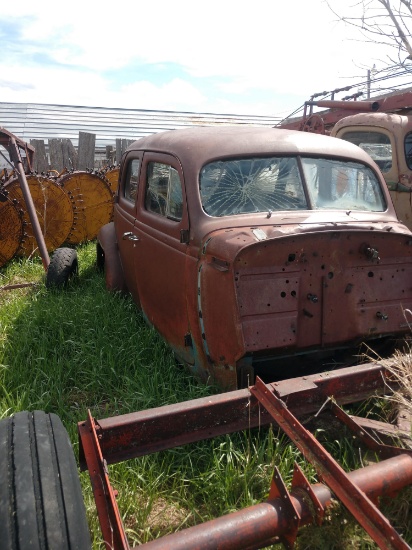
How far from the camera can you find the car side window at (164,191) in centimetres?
347

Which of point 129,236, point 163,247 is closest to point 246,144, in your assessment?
point 163,247

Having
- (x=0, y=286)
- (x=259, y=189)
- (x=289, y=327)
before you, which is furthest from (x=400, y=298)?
(x=0, y=286)

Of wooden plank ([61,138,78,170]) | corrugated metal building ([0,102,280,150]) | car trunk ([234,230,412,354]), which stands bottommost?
car trunk ([234,230,412,354])

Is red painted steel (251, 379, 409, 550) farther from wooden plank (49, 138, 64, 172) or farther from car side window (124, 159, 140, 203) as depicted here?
wooden plank (49, 138, 64, 172)

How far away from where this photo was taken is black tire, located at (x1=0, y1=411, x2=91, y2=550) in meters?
1.51

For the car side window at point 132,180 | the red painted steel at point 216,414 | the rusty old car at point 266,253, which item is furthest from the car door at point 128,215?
the red painted steel at point 216,414

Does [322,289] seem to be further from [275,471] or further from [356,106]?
[356,106]

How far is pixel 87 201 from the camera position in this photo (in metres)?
7.46

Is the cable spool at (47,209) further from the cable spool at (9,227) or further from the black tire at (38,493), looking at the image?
the black tire at (38,493)

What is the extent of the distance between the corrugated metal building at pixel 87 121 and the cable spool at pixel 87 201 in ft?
26.3

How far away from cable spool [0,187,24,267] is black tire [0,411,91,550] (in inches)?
191

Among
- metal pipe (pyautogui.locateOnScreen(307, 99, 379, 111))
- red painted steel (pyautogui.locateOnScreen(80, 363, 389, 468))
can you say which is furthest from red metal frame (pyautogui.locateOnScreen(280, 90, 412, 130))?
red painted steel (pyautogui.locateOnScreen(80, 363, 389, 468))

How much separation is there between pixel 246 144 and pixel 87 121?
48.4 feet

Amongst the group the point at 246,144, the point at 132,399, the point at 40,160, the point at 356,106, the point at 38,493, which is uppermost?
the point at 356,106
